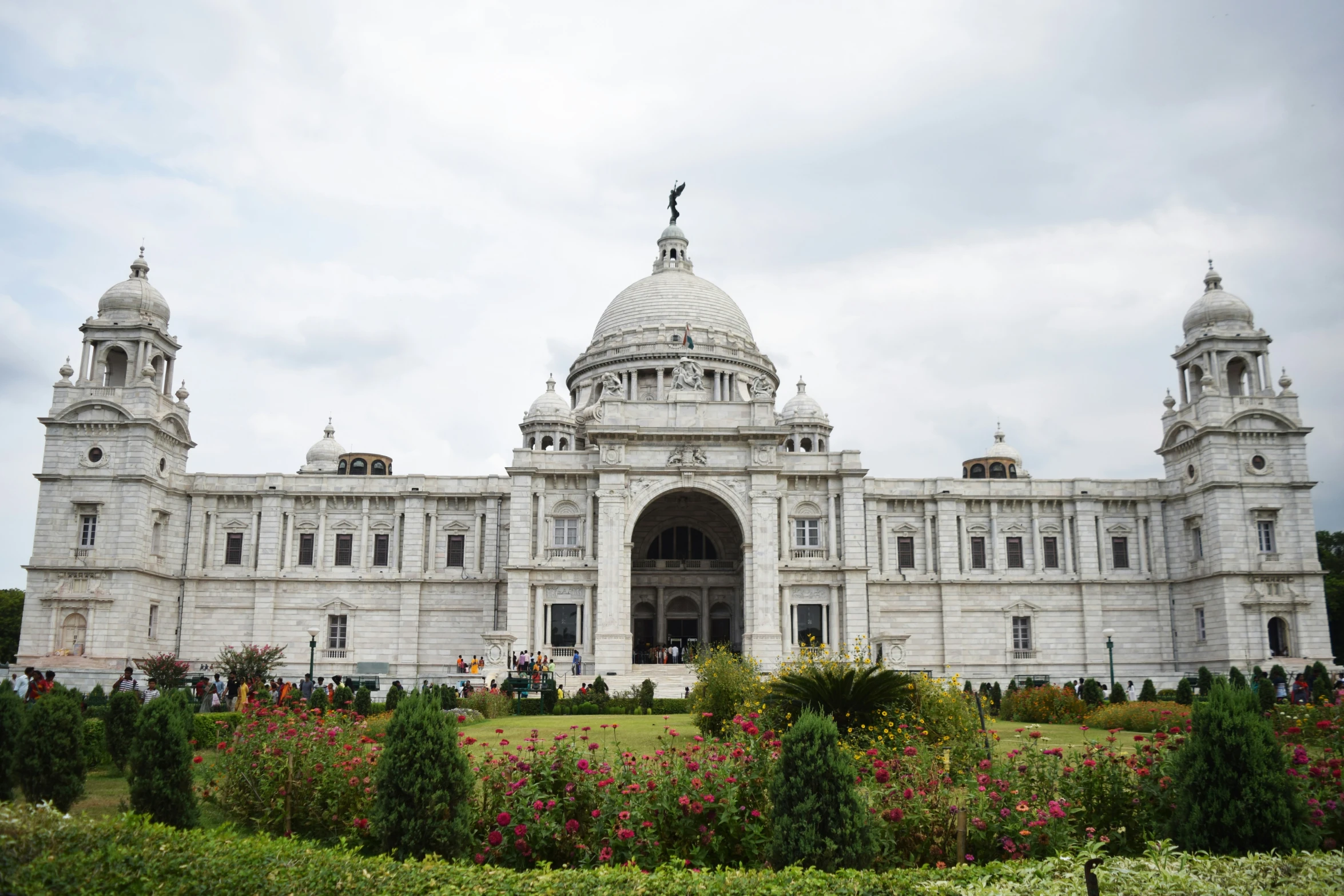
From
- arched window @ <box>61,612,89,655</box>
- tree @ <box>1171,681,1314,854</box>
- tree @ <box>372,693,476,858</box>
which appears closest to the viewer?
tree @ <box>1171,681,1314,854</box>

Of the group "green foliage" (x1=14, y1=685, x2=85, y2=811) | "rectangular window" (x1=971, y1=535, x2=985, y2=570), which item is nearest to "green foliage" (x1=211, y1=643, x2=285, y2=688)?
"green foliage" (x1=14, y1=685, x2=85, y2=811)

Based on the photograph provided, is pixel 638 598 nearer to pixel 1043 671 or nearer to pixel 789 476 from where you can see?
pixel 789 476

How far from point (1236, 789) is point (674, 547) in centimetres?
4536

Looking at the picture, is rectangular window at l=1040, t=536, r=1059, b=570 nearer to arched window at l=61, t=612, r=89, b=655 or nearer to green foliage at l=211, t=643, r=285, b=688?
green foliage at l=211, t=643, r=285, b=688

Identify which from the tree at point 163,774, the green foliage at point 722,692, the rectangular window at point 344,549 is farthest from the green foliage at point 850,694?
the rectangular window at point 344,549

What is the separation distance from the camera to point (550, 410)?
6053 cm

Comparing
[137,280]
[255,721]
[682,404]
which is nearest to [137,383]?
[137,280]

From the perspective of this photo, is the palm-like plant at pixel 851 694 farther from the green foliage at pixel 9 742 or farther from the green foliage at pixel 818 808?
the green foliage at pixel 9 742

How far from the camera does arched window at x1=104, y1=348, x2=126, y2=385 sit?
168 ft

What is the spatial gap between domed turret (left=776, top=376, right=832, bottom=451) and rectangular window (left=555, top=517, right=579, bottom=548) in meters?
15.2

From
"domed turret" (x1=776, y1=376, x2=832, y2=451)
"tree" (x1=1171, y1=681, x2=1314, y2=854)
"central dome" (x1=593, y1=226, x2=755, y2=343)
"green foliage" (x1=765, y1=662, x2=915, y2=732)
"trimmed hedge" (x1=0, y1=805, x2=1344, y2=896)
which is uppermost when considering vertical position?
"central dome" (x1=593, y1=226, x2=755, y2=343)

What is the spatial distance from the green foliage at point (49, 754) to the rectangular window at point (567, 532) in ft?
113

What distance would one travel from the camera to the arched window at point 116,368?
5119 cm

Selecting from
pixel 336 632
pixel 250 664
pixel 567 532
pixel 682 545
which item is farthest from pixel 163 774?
pixel 682 545
